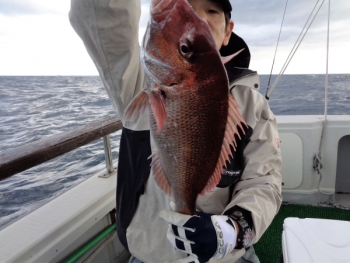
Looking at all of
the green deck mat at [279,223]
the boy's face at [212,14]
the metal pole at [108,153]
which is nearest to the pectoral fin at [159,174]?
the boy's face at [212,14]

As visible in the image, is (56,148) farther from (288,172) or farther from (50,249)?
(288,172)

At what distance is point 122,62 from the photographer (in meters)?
1.40

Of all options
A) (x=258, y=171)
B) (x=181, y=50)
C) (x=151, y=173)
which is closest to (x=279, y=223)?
(x=258, y=171)

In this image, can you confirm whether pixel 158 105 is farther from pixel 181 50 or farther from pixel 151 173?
pixel 151 173

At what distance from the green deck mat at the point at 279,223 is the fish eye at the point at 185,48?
2506mm

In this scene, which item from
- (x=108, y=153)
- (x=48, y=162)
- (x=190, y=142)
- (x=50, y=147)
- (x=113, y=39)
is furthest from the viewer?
(x=48, y=162)

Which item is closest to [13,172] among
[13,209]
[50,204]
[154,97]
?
[50,204]

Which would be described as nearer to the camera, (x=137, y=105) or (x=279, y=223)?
(x=137, y=105)

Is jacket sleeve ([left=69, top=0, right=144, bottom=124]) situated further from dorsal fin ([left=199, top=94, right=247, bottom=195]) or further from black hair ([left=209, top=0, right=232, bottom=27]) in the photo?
dorsal fin ([left=199, top=94, right=247, bottom=195])

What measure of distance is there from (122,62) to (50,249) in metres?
Answer: 1.28

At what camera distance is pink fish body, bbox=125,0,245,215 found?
0.90 meters

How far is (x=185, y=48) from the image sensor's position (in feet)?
2.97

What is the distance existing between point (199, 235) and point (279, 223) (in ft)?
8.10

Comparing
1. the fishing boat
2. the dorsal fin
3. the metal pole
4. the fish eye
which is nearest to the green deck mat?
the fishing boat
